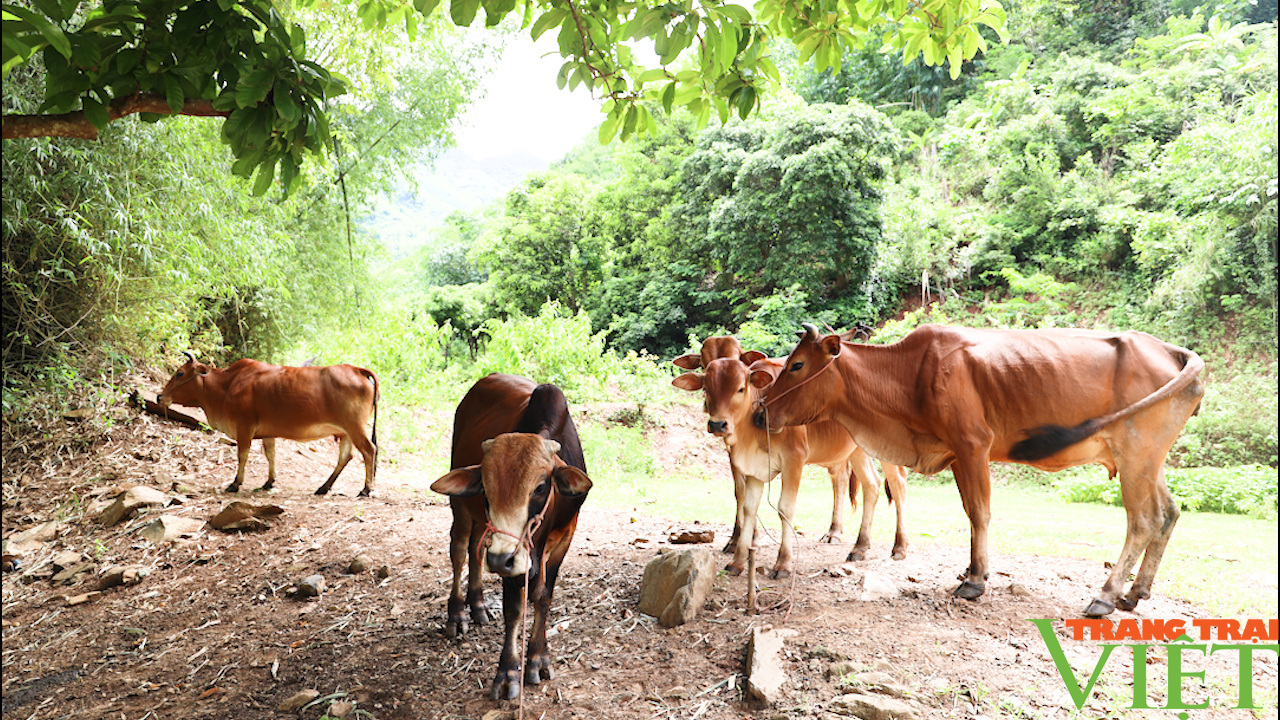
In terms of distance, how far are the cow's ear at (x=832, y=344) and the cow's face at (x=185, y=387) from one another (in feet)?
19.9

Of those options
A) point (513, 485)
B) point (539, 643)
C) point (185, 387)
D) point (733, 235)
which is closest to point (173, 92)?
point (513, 485)

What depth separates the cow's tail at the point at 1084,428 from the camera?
365 centimetres

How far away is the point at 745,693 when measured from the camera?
10.3 feet

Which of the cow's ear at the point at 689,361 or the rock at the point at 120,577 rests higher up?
the cow's ear at the point at 689,361

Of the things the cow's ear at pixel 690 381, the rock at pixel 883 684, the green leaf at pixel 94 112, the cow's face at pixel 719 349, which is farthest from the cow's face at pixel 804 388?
the green leaf at pixel 94 112

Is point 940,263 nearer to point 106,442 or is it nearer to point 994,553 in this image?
point 994,553

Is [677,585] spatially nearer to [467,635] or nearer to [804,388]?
[467,635]

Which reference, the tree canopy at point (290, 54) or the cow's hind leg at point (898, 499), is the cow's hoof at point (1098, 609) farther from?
the tree canopy at point (290, 54)

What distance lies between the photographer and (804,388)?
14.2 feet

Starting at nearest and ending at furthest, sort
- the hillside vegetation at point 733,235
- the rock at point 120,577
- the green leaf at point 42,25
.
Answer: the green leaf at point 42,25, the rock at point 120,577, the hillside vegetation at point 733,235

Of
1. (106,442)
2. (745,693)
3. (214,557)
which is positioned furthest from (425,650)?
(106,442)

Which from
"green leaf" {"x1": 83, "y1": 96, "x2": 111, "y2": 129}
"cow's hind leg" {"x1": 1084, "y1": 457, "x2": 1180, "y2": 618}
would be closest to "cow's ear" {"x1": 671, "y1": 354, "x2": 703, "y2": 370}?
"cow's hind leg" {"x1": 1084, "y1": 457, "x2": 1180, "y2": 618}

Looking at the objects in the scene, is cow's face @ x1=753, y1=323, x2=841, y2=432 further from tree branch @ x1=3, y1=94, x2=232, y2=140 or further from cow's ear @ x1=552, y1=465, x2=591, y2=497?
tree branch @ x1=3, y1=94, x2=232, y2=140

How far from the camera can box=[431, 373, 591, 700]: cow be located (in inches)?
114
